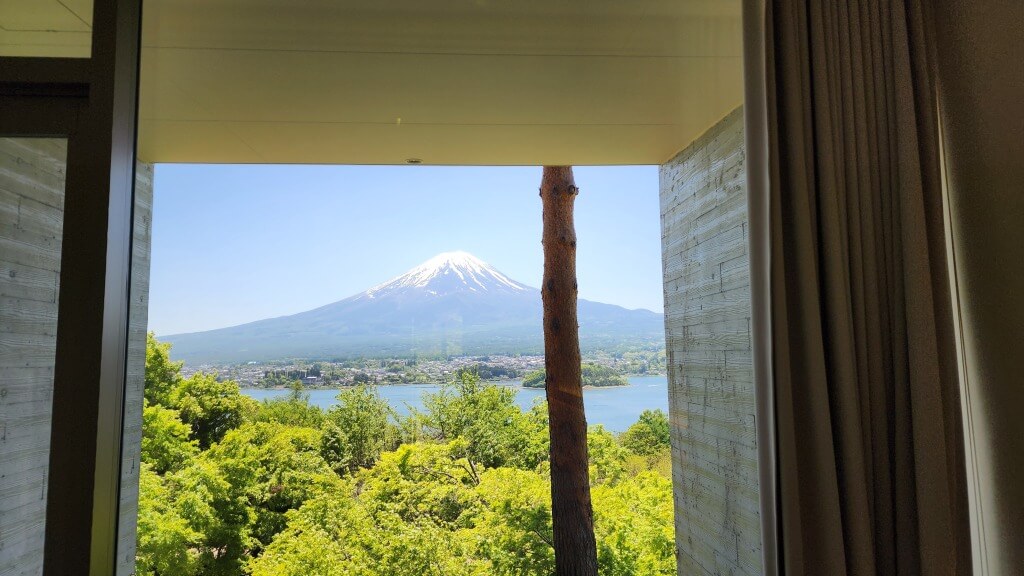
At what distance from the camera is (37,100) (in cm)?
128

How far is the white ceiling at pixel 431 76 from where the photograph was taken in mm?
1797

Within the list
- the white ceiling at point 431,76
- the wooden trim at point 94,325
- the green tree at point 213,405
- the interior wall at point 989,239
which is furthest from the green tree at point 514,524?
the wooden trim at point 94,325

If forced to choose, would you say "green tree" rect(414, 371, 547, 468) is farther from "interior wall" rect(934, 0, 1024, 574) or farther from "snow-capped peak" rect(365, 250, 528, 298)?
"interior wall" rect(934, 0, 1024, 574)

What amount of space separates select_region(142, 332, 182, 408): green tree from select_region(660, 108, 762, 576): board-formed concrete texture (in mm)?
7783

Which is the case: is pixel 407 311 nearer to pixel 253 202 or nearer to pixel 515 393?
pixel 515 393

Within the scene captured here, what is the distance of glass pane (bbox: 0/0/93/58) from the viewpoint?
48.3 inches

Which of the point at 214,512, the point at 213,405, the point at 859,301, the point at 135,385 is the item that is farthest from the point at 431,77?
the point at 214,512

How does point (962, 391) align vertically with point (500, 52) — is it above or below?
below

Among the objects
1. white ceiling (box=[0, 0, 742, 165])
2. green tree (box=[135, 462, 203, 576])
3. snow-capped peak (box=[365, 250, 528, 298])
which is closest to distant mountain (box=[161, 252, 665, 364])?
snow-capped peak (box=[365, 250, 528, 298])

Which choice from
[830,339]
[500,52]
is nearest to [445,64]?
[500,52]

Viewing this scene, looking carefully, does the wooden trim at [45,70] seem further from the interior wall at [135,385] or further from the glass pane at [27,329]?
the interior wall at [135,385]

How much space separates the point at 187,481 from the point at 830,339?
907cm

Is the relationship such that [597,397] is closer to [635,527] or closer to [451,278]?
[635,527]

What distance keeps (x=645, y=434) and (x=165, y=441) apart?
19.8 ft
